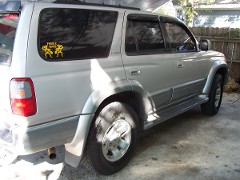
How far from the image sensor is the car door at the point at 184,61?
167 inches

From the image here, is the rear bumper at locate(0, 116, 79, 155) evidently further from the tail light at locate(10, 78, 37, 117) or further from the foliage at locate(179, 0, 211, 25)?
the foliage at locate(179, 0, 211, 25)

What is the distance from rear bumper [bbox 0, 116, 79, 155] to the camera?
2495 mm

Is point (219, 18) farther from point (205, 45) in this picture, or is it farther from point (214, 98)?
point (205, 45)

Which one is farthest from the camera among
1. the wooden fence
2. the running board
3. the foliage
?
the foliage

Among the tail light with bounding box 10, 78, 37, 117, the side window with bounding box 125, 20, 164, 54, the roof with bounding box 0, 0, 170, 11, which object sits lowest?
the tail light with bounding box 10, 78, 37, 117

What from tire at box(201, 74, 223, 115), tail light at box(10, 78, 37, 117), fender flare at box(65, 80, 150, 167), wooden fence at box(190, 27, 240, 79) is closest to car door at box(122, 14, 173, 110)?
fender flare at box(65, 80, 150, 167)

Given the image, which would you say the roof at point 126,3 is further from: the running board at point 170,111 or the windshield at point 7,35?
the running board at point 170,111

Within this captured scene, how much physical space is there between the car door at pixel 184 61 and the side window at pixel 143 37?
0.27 m

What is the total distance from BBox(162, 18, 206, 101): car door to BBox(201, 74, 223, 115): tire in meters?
0.46

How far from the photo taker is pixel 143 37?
3.69m

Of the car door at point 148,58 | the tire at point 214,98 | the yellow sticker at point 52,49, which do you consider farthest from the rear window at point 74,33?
the tire at point 214,98

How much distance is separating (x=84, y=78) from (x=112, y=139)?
88 centimetres

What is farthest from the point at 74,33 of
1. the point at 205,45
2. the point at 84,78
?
the point at 205,45

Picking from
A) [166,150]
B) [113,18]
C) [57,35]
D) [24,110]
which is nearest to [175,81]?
[166,150]
